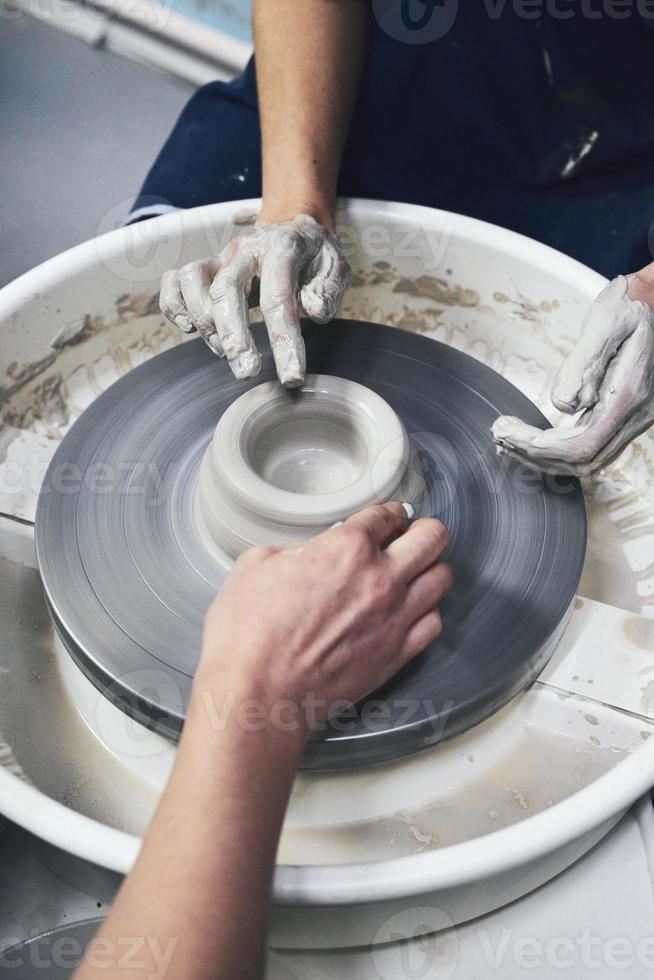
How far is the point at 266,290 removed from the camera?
1.36 meters

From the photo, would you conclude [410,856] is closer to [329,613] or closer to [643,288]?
[329,613]

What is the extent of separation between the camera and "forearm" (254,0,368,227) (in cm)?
162

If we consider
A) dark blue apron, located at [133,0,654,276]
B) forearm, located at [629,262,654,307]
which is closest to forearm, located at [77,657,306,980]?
forearm, located at [629,262,654,307]

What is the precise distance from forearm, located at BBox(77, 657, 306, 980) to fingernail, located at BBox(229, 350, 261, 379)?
478mm

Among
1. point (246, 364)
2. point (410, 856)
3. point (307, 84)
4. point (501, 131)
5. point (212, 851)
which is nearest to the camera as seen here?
point (212, 851)

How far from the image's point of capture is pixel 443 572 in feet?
3.77

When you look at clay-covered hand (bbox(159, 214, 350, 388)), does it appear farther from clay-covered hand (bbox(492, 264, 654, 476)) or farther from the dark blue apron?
the dark blue apron

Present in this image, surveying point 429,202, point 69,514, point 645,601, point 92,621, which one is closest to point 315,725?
point 92,621

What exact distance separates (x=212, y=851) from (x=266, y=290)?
818mm

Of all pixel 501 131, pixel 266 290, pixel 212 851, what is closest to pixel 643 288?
pixel 266 290

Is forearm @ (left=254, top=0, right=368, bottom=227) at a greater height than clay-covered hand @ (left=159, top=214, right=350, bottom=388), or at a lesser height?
greater

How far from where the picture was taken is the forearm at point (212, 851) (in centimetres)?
81

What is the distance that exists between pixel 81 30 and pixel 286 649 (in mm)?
3005

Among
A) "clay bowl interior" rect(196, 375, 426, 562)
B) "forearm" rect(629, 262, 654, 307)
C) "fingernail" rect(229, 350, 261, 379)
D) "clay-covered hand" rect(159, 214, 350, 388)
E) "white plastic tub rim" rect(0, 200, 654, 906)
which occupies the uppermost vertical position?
"forearm" rect(629, 262, 654, 307)
